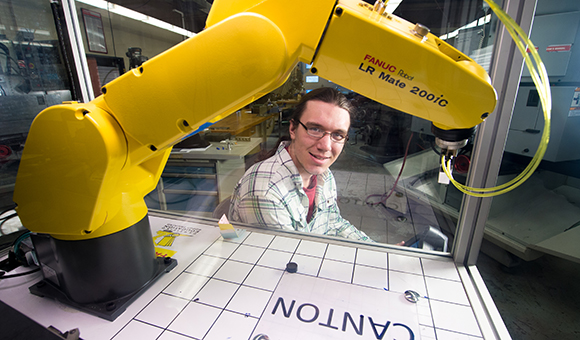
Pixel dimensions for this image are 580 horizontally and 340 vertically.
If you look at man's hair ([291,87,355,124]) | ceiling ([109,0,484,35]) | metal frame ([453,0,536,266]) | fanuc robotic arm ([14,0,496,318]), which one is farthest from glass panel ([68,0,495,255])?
fanuc robotic arm ([14,0,496,318])

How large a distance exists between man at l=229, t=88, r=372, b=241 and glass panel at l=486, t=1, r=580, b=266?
1433 mm

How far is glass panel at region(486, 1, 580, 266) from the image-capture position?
6.75 ft

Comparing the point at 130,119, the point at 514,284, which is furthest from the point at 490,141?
the point at 514,284

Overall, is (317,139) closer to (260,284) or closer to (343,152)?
(343,152)

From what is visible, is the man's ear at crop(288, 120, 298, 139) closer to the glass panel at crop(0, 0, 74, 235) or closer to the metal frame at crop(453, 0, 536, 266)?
the metal frame at crop(453, 0, 536, 266)

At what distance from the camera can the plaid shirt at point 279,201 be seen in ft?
4.10

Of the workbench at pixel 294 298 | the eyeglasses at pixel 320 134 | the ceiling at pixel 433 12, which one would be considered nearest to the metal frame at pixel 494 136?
the workbench at pixel 294 298

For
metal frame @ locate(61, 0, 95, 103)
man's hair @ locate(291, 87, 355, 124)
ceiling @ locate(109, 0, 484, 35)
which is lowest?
man's hair @ locate(291, 87, 355, 124)

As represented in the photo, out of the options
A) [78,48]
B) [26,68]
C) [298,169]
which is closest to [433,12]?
[298,169]

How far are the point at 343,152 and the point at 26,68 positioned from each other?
71.7 inches

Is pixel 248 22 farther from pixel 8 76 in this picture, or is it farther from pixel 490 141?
pixel 8 76

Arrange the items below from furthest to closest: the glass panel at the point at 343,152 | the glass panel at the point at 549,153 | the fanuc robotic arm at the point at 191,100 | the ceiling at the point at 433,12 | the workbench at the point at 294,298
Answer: the glass panel at the point at 549,153, the glass panel at the point at 343,152, the ceiling at the point at 433,12, the workbench at the point at 294,298, the fanuc robotic arm at the point at 191,100

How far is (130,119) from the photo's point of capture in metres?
0.57

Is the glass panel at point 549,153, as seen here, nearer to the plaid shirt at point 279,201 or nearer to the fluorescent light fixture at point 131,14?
the plaid shirt at point 279,201
